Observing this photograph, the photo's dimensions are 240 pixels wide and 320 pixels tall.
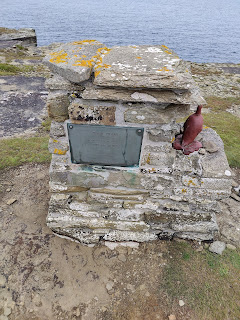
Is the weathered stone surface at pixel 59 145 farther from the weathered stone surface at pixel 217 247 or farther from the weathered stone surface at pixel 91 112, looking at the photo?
the weathered stone surface at pixel 217 247

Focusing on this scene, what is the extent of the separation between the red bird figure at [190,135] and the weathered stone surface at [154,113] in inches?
19.3

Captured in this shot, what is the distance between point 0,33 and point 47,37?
21.3 m

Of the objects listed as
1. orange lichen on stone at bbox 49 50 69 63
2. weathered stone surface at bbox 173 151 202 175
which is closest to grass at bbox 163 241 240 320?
weathered stone surface at bbox 173 151 202 175

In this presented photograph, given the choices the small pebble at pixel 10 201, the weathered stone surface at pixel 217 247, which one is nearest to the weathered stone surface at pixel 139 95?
the weathered stone surface at pixel 217 247

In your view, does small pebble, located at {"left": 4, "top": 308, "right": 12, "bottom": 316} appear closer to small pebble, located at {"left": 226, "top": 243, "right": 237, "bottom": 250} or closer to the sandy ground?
the sandy ground

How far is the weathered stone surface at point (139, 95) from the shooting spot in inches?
124

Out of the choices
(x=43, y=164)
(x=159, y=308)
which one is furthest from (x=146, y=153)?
(x=43, y=164)

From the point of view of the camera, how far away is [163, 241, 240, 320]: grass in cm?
383

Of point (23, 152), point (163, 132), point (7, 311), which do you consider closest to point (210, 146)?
point (163, 132)

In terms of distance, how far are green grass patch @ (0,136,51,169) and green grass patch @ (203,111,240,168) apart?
18.8ft

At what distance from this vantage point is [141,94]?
126 inches

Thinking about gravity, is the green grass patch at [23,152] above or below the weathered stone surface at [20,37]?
above

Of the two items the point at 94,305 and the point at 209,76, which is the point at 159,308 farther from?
the point at 209,76

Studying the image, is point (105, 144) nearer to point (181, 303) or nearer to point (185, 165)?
point (185, 165)
